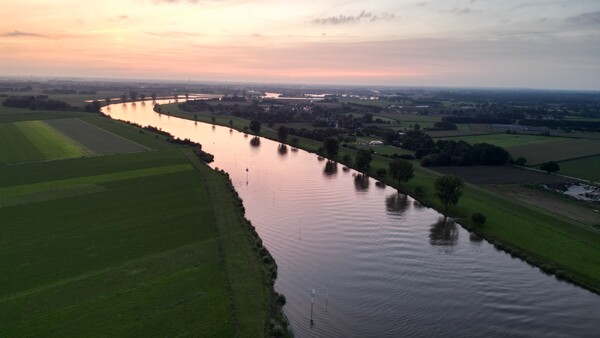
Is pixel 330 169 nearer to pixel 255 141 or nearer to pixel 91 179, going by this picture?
pixel 255 141

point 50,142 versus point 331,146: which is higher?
point 331,146

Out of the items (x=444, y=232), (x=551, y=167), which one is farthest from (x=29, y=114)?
(x=551, y=167)

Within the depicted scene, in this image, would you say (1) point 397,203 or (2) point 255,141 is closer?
(1) point 397,203

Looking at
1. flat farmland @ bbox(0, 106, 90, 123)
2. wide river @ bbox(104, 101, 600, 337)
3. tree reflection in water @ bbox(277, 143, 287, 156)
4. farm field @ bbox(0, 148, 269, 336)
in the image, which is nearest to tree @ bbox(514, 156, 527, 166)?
wide river @ bbox(104, 101, 600, 337)

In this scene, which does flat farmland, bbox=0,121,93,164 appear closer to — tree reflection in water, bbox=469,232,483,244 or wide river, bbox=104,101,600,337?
wide river, bbox=104,101,600,337

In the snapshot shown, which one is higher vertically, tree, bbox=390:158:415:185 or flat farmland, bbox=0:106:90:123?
flat farmland, bbox=0:106:90:123

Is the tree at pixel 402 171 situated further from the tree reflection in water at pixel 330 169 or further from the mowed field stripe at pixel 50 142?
the mowed field stripe at pixel 50 142
